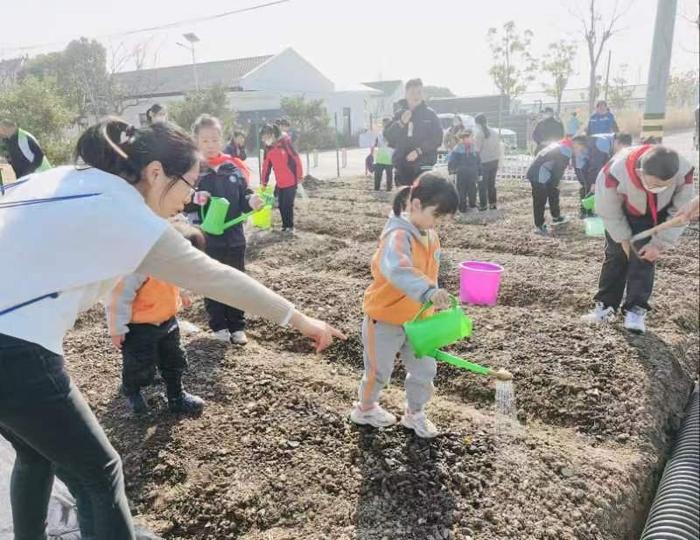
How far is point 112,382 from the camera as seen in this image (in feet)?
11.1

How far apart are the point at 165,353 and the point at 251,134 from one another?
69.9ft

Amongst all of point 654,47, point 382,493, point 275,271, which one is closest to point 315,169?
point 654,47

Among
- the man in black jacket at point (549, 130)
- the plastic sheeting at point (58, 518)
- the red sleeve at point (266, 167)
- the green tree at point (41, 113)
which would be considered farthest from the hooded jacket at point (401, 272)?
the man in black jacket at point (549, 130)

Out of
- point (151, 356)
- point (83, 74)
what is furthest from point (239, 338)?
point (83, 74)

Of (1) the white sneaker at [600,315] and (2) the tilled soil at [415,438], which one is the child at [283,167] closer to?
(2) the tilled soil at [415,438]

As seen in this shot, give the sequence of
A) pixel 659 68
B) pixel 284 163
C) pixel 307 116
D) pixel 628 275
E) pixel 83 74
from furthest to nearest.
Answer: pixel 307 116
pixel 83 74
pixel 659 68
pixel 284 163
pixel 628 275

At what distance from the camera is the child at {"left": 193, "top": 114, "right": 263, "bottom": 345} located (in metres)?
3.80

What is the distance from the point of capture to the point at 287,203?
7719 millimetres

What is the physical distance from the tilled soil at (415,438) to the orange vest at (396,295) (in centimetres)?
64

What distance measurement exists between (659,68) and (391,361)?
8.09m

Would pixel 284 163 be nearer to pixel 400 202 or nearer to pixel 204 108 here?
pixel 400 202

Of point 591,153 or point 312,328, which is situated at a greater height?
point 591,153

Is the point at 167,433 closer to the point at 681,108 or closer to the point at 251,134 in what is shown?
the point at 251,134

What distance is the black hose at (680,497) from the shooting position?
2.34m
